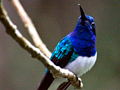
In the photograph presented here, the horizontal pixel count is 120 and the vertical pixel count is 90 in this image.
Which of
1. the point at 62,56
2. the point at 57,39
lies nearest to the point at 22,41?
the point at 62,56

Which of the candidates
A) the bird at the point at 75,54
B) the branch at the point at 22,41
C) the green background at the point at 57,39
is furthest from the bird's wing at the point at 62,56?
the green background at the point at 57,39

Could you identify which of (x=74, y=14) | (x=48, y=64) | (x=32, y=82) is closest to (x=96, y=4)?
(x=74, y=14)

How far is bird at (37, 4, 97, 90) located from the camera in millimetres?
1741

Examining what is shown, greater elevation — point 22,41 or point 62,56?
point 22,41

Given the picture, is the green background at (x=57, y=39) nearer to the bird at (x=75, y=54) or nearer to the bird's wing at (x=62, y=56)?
the bird at (x=75, y=54)

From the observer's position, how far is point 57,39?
152 inches

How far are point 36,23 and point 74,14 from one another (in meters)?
0.81

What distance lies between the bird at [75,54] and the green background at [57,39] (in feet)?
5.65

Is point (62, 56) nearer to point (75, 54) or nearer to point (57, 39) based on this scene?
point (75, 54)

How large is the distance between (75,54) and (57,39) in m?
2.13

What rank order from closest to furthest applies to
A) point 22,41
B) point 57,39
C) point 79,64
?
point 22,41 < point 79,64 < point 57,39

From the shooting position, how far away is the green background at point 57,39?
3.53m

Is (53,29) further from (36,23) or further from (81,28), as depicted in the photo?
(81,28)

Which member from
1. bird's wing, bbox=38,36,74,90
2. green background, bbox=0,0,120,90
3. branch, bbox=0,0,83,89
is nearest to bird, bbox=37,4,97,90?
bird's wing, bbox=38,36,74,90
